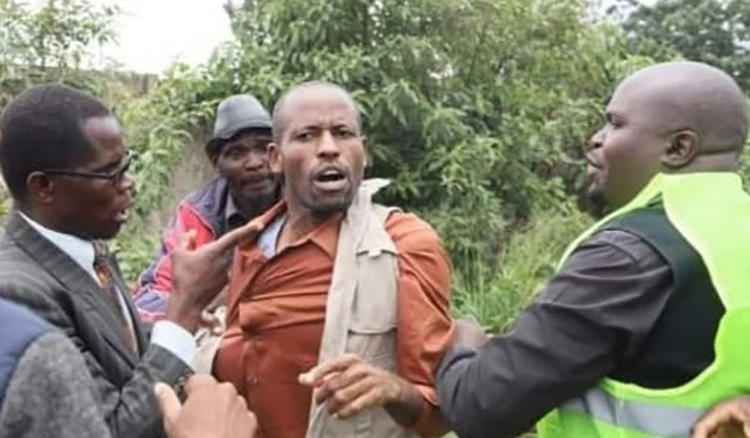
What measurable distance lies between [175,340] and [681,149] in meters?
1.01

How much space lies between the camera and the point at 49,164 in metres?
2.29

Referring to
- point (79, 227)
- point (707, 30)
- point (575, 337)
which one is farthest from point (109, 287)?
point (707, 30)

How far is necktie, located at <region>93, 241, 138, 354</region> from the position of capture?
8.09ft

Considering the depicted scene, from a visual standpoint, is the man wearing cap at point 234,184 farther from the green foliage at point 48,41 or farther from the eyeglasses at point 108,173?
the green foliage at point 48,41

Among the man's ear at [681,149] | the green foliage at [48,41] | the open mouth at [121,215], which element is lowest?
the green foliage at [48,41]

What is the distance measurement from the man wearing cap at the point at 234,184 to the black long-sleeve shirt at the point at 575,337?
66.0 inches

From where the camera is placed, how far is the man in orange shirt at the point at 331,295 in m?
2.61

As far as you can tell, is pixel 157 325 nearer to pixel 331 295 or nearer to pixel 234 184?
pixel 331 295

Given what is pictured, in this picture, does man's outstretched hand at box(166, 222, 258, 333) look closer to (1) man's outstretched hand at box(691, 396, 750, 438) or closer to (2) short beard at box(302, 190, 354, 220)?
(2) short beard at box(302, 190, 354, 220)

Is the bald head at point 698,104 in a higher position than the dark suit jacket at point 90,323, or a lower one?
higher

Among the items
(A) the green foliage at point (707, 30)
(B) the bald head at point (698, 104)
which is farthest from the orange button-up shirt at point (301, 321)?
(A) the green foliage at point (707, 30)

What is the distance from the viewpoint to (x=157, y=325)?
2.36 metres

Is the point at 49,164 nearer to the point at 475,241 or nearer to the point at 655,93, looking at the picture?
the point at 655,93

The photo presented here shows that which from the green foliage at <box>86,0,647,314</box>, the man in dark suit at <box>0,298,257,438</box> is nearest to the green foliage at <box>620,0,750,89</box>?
the green foliage at <box>86,0,647,314</box>
